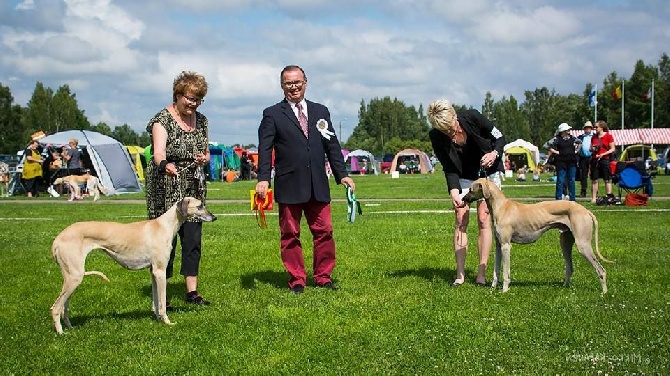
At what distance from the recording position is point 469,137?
7.18 meters

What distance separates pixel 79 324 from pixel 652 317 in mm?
4845

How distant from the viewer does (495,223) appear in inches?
270

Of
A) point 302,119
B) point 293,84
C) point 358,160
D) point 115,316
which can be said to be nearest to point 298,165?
point 302,119

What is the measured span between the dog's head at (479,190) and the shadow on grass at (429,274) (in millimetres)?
1143

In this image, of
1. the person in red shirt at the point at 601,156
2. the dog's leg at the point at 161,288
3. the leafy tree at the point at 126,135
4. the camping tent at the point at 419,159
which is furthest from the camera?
the leafy tree at the point at 126,135

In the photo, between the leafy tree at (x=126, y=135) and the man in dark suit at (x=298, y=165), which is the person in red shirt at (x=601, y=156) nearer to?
the man in dark suit at (x=298, y=165)

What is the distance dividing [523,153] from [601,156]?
44.2 m

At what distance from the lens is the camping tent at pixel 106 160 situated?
28062 millimetres

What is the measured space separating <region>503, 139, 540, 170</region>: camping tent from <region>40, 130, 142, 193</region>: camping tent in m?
35.0

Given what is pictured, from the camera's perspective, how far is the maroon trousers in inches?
284

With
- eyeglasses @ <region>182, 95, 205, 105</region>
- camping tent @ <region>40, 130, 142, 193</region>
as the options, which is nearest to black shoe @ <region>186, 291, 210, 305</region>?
eyeglasses @ <region>182, 95, 205, 105</region>

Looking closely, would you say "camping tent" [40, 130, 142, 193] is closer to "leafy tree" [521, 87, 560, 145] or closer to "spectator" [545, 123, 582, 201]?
"spectator" [545, 123, 582, 201]

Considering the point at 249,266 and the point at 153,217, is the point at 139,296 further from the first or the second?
the point at 249,266

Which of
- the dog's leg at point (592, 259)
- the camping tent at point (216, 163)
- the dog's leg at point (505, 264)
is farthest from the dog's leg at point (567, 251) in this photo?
the camping tent at point (216, 163)
